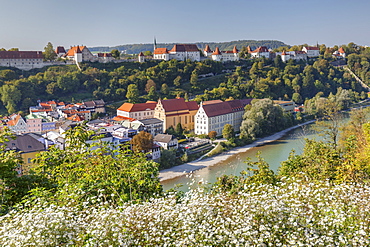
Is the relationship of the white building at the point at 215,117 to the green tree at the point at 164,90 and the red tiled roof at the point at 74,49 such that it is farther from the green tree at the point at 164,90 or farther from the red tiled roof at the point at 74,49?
the red tiled roof at the point at 74,49

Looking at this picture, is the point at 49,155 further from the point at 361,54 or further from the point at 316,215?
the point at 361,54

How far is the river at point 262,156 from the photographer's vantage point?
14.2 meters

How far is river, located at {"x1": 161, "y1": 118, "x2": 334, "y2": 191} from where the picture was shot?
46.4 feet

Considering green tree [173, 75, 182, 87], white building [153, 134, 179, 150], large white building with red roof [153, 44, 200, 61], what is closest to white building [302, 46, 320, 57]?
large white building with red roof [153, 44, 200, 61]

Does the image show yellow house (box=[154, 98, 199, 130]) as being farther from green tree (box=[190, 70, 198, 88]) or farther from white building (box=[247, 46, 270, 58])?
white building (box=[247, 46, 270, 58])

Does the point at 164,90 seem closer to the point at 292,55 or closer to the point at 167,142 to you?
the point at 167,142

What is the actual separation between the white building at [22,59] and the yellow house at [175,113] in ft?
56.2

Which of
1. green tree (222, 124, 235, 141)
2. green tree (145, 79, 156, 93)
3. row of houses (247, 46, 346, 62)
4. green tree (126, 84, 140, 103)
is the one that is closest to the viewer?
green tree (222, 124, 235, 141)

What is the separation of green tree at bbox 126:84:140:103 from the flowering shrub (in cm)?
2607

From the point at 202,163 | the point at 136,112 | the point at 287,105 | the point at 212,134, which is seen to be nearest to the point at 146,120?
the point at 136,112

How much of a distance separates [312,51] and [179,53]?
863 inches

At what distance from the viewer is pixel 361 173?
475 centimetres

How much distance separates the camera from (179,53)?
→ 134ft

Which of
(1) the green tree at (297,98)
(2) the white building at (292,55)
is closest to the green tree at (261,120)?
(1) the green tree at (297,98)
